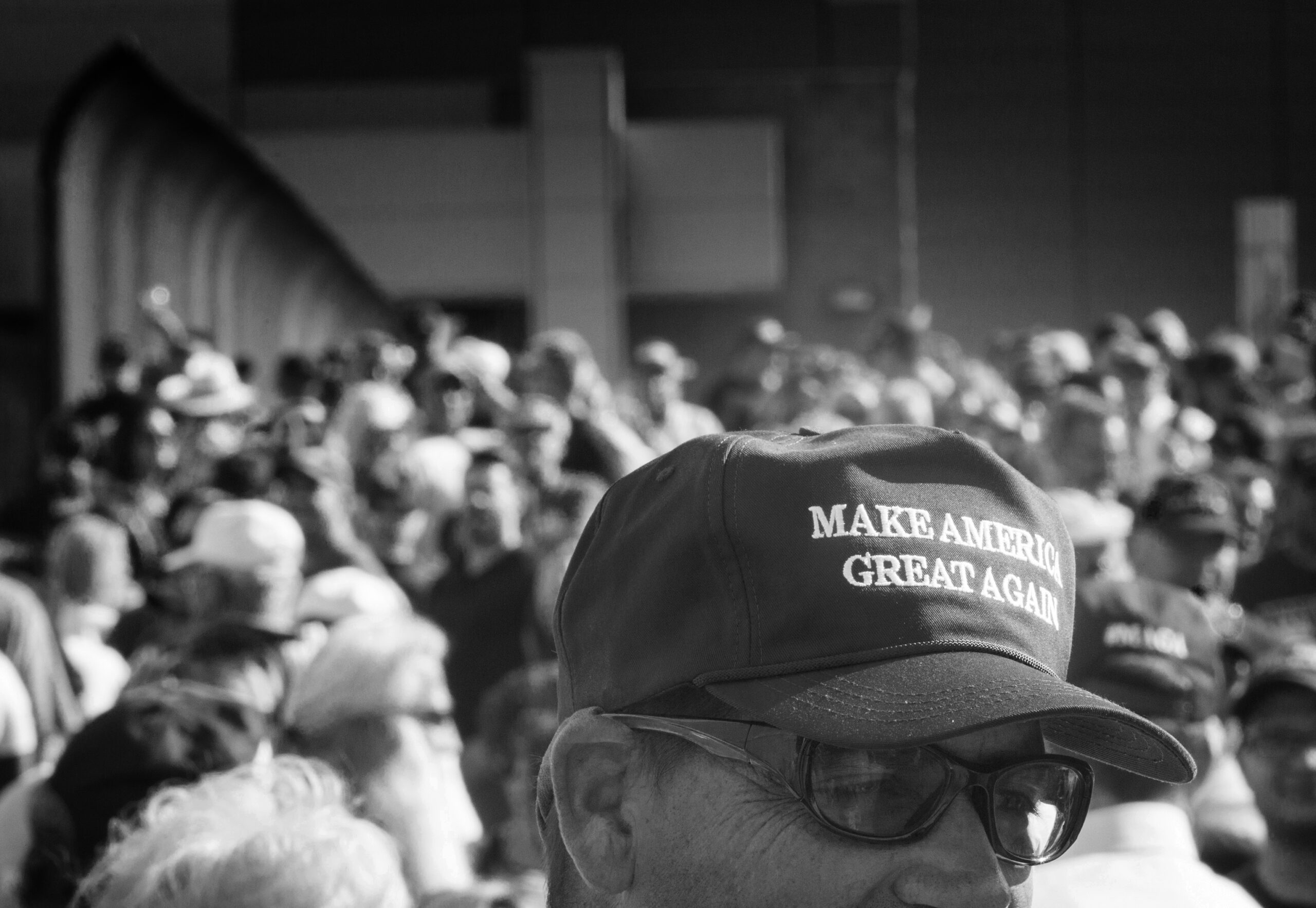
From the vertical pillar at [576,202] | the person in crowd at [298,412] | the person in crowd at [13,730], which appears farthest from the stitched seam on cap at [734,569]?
the vertical pillar at [576,202]

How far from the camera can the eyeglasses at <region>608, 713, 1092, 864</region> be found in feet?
4.99

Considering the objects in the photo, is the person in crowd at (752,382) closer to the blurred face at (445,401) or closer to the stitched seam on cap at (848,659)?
the blurred face at (445,401)

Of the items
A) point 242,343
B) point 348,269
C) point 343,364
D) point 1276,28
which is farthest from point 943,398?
point 1276,28

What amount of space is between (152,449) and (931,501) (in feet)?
25.3

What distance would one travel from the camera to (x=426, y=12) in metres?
22.3

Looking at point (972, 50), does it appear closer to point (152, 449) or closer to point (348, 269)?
point (348, 269)

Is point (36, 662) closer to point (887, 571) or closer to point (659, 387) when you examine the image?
point (887, 571)

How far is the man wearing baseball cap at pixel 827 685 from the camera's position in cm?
152

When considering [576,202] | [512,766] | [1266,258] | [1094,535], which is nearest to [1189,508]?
[1094,535]

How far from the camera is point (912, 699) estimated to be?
1.49 m

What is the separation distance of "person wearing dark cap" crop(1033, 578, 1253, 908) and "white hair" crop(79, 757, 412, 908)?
3.03 ft

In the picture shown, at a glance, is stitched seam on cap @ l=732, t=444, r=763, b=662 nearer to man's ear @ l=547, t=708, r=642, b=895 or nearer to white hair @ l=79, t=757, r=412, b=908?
man's ear @ l=547, t=708, r=642, b=895

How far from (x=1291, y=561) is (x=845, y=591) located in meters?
5.13

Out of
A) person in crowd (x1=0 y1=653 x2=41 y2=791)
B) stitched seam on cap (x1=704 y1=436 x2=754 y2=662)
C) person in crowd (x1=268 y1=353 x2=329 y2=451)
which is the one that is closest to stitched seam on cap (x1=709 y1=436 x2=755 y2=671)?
stitched seam on cap (x1=704 y1=436 x2=754 y2=662)
